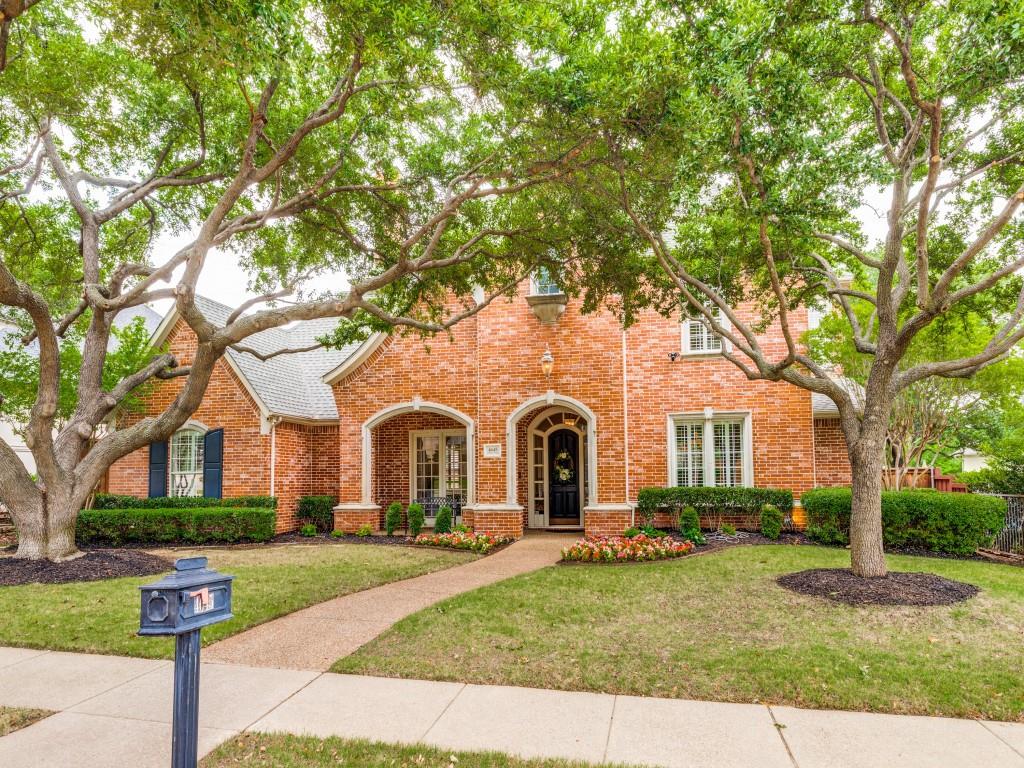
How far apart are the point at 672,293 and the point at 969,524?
20.9 feet

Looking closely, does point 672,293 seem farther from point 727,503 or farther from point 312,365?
point 312,365

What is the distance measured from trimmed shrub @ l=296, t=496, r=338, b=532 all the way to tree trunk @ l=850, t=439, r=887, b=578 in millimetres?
11799

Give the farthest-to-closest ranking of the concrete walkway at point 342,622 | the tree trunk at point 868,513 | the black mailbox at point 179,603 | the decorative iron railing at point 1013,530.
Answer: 1. the decorative iron railing at point 1013,530
2. the tree trunk at point 868,513
3. the concrete walkway at point 342,622
4. the black mailbox at point 179,603

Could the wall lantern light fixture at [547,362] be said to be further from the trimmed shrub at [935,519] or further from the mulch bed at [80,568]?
the mulch bed at [80,568]

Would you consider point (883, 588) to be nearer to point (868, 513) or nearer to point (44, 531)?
point (868, 513)

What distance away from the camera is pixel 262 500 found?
1484 cm

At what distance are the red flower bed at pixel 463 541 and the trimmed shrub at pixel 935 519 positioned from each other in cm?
642

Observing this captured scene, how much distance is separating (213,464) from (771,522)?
12.8 m

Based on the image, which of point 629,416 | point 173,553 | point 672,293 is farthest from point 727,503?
point 173,553

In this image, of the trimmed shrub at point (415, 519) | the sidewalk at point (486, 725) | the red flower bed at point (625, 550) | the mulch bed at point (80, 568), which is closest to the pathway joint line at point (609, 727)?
the sidewalk at point (486, 725)

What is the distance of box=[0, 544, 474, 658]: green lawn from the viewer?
639 cm

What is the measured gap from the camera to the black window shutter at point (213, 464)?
15445 millimetres

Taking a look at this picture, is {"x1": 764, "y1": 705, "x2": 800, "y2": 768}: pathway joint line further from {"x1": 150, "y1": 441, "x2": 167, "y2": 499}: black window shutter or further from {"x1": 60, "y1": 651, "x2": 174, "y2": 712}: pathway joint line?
{"x1": 150, "y1": 441, "x2": 167, "y2": 499}: black window shutter

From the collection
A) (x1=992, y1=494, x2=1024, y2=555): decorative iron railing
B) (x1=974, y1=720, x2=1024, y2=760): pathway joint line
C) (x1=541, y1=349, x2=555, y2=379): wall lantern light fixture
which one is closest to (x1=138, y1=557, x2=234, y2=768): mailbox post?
(x1=974, y1=720, x2=1024, y2=760): pathway joint line
